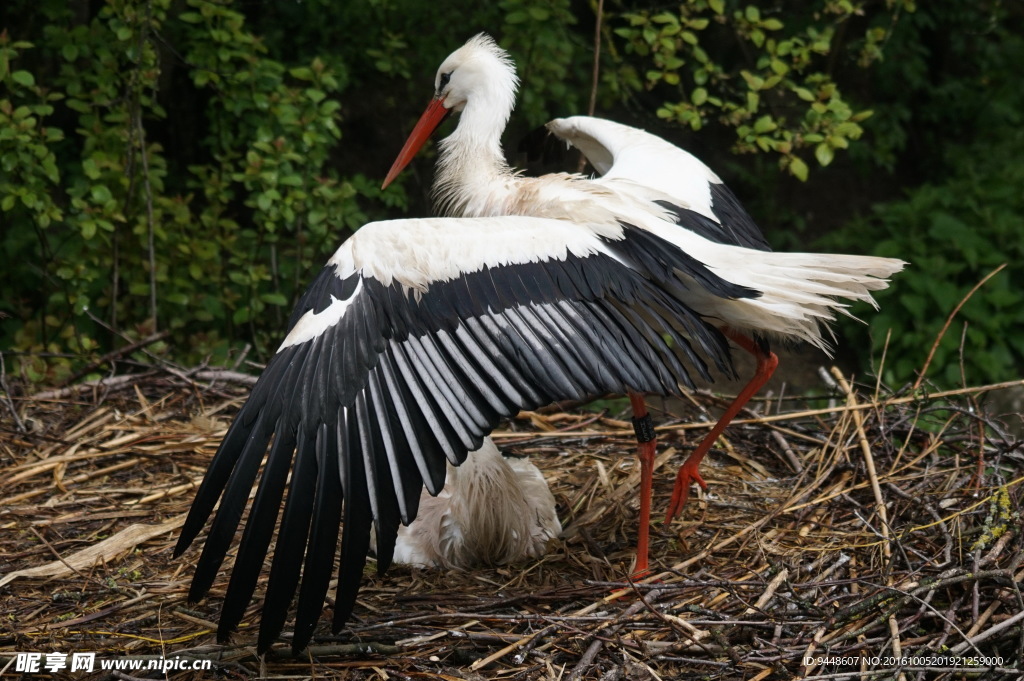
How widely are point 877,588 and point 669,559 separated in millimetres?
862

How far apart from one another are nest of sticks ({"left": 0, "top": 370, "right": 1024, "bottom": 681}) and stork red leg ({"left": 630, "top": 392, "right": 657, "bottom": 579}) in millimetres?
83

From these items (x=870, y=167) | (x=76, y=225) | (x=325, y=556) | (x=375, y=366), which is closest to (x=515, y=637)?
(x=325, y=556)

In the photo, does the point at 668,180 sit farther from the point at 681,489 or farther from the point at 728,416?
the point at 681,489

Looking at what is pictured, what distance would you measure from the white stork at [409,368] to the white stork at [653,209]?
104 mm

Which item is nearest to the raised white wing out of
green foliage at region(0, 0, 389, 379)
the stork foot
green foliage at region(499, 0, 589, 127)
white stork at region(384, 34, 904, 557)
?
white stork at region(384, 34, 904, 557)

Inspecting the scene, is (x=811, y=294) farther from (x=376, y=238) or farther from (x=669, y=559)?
(x=376, y=238)

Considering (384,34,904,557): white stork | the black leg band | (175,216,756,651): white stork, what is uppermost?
(384,34,904,557): white stork

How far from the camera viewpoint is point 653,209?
3625 millimetres

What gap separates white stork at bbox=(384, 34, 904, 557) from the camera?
327cm

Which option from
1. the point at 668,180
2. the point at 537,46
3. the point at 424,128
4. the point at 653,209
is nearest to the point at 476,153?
the point at 424,128

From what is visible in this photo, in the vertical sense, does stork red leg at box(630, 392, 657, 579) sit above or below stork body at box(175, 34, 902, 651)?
below

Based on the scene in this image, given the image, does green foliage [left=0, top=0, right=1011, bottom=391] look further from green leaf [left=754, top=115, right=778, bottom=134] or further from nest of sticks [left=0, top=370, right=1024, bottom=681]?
nest of sticks [left=0, top=370, right=1024, bottom=681]

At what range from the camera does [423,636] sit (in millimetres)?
3100

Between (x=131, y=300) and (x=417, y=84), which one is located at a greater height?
(x=417, y=84)
